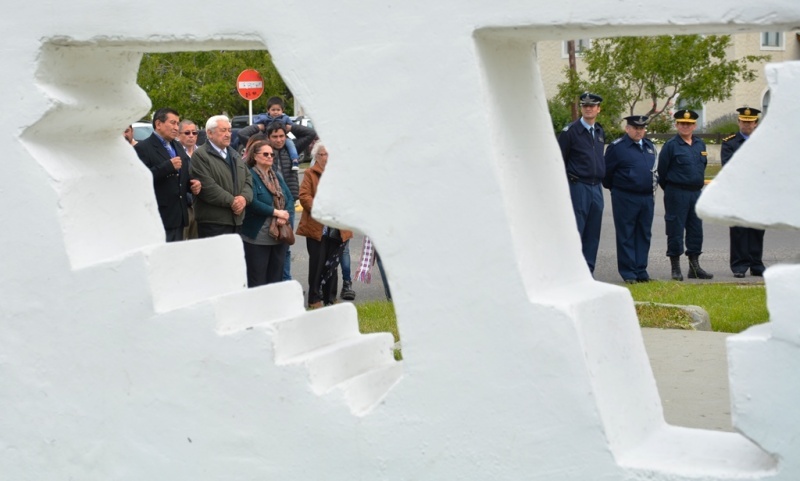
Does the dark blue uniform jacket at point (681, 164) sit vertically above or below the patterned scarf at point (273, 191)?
below

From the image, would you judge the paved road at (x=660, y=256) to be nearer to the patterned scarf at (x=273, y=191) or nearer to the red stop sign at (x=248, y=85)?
the patterned scarf at (x=273, y=191)

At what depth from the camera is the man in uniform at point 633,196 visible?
1235cm

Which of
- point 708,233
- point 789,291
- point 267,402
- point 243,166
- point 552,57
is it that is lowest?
point 552,57

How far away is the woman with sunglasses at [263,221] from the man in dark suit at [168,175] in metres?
0.55

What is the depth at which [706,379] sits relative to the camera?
279 inches

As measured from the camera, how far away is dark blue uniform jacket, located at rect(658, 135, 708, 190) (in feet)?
41.0

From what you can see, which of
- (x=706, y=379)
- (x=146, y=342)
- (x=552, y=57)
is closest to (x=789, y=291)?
(x=146, y=342)

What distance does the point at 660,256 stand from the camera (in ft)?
47.9

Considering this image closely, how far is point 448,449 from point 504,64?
1.28m

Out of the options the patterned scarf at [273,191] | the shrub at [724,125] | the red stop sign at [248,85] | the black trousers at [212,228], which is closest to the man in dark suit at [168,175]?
the black trousers at [212,228]

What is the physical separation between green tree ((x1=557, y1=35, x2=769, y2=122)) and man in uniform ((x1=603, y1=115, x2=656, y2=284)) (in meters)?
14.0

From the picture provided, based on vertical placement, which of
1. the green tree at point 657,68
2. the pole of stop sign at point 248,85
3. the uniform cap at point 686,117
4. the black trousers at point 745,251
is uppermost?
the uniform cap at point 686,117

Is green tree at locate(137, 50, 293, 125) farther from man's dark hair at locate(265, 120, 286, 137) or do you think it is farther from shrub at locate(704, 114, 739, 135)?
man's dark hair at locate(265, 120, 286, 137)

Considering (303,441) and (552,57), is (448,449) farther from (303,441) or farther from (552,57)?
(552,57)
